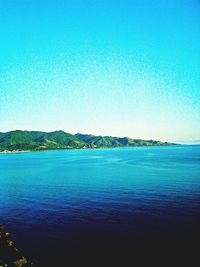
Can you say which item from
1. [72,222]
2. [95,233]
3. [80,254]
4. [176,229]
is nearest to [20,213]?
[72,222]

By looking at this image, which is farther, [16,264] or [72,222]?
[72,222]

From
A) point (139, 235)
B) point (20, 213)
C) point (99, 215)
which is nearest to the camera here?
point (139, 235)

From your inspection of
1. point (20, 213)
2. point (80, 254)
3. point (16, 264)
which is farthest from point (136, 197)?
point (16, 264)

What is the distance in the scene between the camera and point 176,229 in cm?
4153

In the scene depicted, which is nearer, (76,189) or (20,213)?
(20,213)

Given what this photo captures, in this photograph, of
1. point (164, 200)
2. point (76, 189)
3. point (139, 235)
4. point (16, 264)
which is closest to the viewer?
point (16, 264)

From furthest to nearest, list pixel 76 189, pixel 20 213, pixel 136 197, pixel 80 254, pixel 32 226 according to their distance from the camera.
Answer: pixel 76 189, pixel 136 197, pixel 20 213, pixel 32 226, pixel 80 254

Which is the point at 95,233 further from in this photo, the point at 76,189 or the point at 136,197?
the point at 76,189

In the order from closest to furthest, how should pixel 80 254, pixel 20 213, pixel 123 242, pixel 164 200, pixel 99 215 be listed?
pixel 80 254 → pixel 123 242 → pixel 99 215 → pixel 20 213 → pixel 164 200

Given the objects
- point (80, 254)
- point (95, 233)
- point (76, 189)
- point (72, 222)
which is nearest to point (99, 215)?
point (72, 222)

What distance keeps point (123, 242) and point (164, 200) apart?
82.1 ft

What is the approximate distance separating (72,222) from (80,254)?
12402 millimetres

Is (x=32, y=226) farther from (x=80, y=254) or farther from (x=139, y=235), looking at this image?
(x=139, y=235)

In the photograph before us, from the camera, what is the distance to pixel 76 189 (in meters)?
78.8
